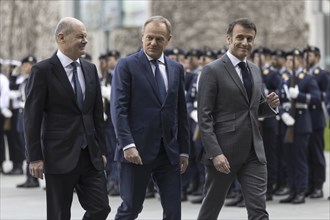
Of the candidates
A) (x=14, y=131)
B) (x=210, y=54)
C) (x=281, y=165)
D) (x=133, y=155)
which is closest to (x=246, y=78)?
(x=133, y=155)

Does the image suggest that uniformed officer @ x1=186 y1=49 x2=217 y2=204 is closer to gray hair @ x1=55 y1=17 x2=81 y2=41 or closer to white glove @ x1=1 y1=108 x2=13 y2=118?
white glove @ x1=1 y1=108 x2=13 y2=118

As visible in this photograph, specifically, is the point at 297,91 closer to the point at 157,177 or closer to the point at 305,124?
the point at 305,124

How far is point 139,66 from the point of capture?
7.59 meters

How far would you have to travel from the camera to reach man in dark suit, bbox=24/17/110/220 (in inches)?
281

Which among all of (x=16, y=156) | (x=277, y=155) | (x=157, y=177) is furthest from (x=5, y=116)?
(x=157, y=177)

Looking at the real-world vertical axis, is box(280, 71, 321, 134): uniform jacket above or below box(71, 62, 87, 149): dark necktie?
below

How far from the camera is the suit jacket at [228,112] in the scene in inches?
299

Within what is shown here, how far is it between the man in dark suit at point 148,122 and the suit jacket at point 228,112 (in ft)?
0.76

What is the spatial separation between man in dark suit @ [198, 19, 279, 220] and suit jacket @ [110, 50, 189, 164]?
0.74ft

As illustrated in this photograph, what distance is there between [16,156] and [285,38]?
51.3 ft

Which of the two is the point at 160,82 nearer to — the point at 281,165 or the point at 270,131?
the point at 270,131

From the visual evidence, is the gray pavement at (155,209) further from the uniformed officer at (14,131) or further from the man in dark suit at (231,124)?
the man in dark suit at (231,124)

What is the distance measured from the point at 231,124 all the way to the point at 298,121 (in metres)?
4.81

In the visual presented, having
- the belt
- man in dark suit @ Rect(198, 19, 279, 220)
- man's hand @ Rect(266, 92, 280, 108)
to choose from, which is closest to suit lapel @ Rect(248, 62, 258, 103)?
man in dark suit @ Rect(198, 19, 279, 220)
